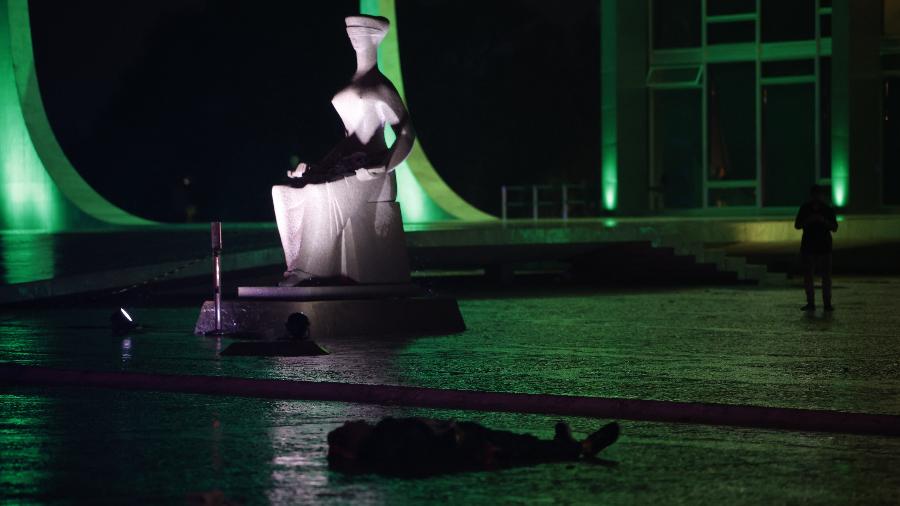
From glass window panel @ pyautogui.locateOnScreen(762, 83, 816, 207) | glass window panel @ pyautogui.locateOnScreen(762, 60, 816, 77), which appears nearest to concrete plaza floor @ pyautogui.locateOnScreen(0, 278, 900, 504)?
glass window panel @ pyautogui.locateOnScreen(762, 83, 816, 207)

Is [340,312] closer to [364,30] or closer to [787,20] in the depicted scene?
[364,30]

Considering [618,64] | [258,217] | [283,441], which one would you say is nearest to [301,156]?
[258,217]

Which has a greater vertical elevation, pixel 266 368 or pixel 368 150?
pixel 368 150

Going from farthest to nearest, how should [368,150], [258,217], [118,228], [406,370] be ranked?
[258,217], [118,228], [368,150], [406,370]

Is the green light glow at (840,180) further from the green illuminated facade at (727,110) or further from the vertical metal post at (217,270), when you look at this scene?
the vertical metal post at (217,270)

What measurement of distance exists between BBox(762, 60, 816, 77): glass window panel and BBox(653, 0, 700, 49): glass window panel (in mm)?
2090

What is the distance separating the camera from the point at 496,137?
61.9 meters

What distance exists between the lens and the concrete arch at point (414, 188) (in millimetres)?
35250

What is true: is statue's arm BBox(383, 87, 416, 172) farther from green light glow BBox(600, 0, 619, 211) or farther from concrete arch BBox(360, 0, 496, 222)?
green light glow BBox(600, 0, 619, 211)

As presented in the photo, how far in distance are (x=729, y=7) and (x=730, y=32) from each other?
0.69m

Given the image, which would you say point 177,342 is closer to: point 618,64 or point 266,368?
point 266,368

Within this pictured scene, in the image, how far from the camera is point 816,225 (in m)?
18.5

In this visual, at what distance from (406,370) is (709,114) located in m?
30.2

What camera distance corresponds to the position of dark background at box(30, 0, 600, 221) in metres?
60.2
